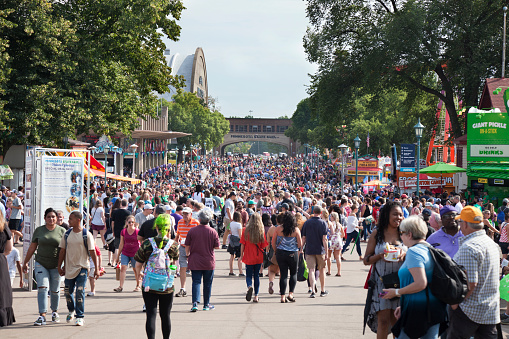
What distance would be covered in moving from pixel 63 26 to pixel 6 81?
9.92 ft

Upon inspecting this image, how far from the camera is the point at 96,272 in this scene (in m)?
9.89

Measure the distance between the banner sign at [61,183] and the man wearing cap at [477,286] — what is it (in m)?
8.50

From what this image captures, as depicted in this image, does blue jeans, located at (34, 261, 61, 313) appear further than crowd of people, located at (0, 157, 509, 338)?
Yes

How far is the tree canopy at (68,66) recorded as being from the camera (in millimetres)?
Result: 25641

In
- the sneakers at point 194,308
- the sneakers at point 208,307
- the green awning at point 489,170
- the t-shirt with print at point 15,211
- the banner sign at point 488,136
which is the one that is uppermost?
the banner sign at point 488,136

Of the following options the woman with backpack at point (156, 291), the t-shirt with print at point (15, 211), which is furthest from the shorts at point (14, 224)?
the woman with backpack at point (156, 291)

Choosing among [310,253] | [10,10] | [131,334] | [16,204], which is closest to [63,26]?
[10,10]

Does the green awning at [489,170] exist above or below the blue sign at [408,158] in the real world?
below

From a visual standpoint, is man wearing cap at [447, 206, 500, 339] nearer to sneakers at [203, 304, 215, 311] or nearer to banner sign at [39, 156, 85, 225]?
sneakers at [203, 304, 215, 311]

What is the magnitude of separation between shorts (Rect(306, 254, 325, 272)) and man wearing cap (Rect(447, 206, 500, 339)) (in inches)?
231

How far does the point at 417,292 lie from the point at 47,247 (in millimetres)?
5706

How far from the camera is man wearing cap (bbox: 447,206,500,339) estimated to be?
244 inches

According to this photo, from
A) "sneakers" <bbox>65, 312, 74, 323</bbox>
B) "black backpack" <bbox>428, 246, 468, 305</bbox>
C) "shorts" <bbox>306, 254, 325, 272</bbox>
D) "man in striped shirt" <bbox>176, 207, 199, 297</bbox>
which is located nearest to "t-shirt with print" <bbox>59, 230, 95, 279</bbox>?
"sneakers" <bbox>65, 312, 74, 323</bbox>

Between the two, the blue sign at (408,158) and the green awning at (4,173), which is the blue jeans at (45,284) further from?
the blue sign at (408,158)
